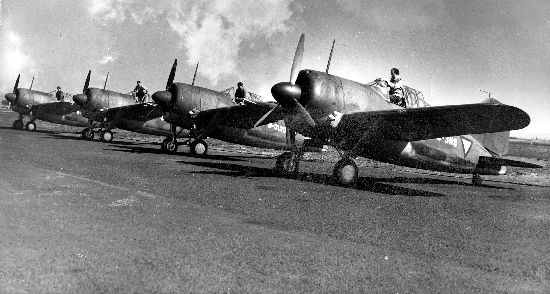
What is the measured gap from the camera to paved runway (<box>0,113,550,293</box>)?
328cm

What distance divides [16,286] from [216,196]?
4.87 m

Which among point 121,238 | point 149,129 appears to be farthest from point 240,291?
point 149,129

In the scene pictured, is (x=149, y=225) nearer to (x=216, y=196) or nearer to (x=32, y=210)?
(x=32, y=210)

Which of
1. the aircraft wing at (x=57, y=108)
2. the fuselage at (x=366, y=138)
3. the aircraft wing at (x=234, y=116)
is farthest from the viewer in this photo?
A: the aircraft wing at (x=57, y=108)

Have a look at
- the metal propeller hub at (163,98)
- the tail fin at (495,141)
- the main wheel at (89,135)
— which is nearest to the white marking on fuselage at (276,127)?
the metal propeller hub at (163,98)

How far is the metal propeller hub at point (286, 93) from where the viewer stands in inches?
399

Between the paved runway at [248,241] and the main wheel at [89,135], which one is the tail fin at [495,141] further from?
the main wheel at [89,135]

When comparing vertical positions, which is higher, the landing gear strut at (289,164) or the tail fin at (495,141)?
the tail fin at (495,141)

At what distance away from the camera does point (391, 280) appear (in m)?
3.54

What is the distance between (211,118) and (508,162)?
450 inches

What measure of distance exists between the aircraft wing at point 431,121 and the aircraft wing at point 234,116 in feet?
20.2

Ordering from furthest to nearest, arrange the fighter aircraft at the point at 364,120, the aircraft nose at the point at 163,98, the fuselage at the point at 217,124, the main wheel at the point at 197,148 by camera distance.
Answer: the main wheel at the point at 197,148 → the fuselage at the point at 217,124 → the aircraft nose at the point at 163,98 → the fighter aircraft at the point at 364,120

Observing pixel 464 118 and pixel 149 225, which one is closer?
pixel 149 225

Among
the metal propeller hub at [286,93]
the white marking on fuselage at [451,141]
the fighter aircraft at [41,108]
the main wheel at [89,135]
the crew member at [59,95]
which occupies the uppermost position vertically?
the crew member at [59,95]
